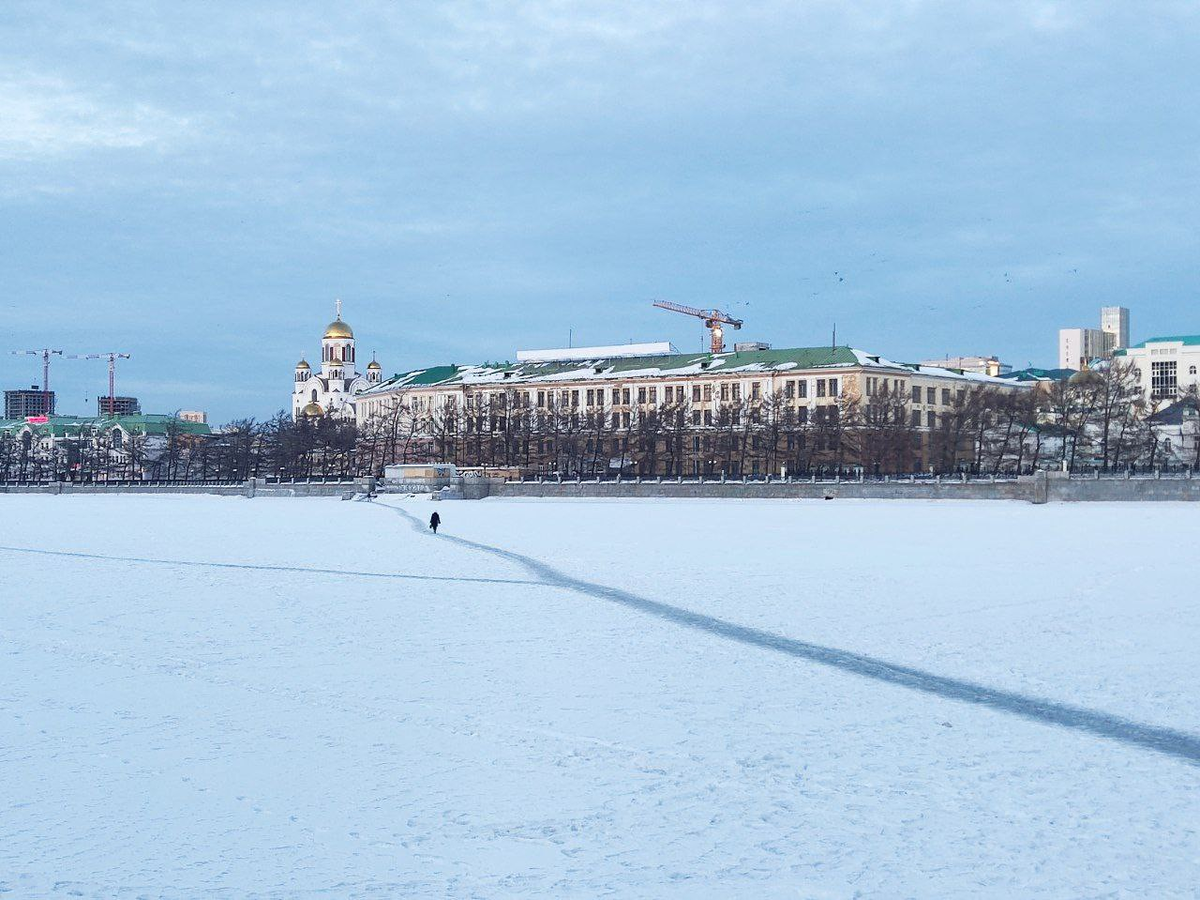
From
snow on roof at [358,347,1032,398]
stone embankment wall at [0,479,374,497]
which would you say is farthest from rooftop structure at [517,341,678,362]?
stone embankment wall at [0,479,374,497]

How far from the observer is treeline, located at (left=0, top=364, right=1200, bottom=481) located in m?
70.5

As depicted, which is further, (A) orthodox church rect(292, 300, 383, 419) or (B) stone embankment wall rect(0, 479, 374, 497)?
(A) orthodox church rect(292, 300, 383, 419)

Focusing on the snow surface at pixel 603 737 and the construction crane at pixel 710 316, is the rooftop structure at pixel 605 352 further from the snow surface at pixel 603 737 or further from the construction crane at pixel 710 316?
the snow surface at pixel 603 737

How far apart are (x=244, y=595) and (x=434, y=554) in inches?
336

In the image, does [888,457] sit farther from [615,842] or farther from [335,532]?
[615,842]

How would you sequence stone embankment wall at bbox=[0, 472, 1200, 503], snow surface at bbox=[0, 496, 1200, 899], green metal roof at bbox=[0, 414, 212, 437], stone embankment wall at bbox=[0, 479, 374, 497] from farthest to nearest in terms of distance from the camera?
green metal roof at bbox=[0, 414, 212, 437]
stone embankment wall at bbox=[0, 479, 374, 497]
stone embankment wall at bbox=[0, 472, 1200, 503]
snow surface at bbox=[0, 496, 1200, 899]

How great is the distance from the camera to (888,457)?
7262 centimetres

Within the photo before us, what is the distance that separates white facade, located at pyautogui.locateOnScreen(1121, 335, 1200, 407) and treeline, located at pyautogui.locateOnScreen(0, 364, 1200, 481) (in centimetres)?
1711

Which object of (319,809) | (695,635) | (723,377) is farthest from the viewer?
(723,377)

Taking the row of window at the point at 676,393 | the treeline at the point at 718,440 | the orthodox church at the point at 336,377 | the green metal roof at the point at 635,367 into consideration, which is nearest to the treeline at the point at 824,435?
the treeline at the point at 718,440

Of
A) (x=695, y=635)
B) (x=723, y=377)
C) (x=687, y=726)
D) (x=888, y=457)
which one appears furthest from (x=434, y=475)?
(x=687, y=726)

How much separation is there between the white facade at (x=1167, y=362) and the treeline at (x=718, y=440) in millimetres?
17111

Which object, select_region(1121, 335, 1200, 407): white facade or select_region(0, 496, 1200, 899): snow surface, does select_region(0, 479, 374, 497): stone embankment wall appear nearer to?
select_region(0, 496, 1200, 899): snow surface

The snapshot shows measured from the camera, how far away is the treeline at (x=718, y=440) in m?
70.5
